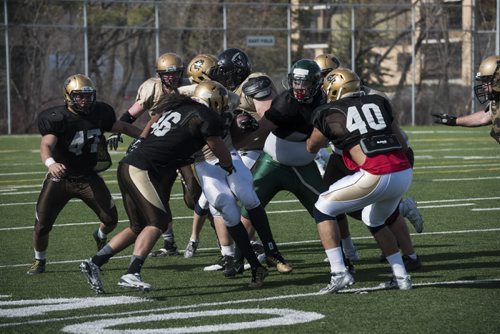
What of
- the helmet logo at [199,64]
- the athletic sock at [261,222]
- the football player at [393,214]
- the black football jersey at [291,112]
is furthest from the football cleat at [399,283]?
the helmet logo at [199,64]

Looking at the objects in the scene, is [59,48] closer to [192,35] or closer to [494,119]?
[192,35]

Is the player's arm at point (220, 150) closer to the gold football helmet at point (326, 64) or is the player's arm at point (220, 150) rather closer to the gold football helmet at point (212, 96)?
the gold football helmet at point (212, 96)

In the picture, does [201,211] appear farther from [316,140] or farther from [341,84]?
[341,84]

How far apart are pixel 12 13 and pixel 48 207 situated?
61.8 ft

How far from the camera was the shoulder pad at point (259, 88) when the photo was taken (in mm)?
7926

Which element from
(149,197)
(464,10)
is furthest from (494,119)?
(464,10)

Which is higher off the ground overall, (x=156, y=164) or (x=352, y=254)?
(x=156, y=164)

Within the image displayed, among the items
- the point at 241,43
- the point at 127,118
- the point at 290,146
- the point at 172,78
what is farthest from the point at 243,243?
the point at 241,43

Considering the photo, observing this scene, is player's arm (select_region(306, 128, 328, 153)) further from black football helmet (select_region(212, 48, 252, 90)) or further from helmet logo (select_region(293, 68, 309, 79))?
black football helmet (select_region(212, 48, 252, 90))

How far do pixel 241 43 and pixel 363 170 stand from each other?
70.5 feet

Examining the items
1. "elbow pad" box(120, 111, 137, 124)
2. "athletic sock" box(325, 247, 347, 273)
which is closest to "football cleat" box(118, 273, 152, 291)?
"athletic sock" box(325, 247, 347, 273)

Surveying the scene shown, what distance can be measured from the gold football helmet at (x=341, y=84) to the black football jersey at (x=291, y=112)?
0.63 meters

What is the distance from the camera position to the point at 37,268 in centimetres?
788

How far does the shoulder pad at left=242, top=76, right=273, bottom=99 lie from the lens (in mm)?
7926
